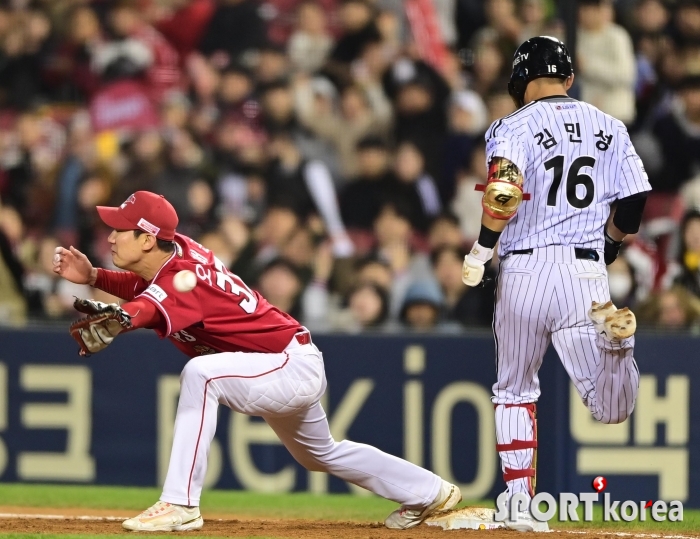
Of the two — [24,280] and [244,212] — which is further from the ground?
[244,212]

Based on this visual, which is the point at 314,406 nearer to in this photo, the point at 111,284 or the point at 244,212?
the point at 111,284

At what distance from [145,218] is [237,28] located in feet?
16.1

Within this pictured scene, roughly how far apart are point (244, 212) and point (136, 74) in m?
1.64

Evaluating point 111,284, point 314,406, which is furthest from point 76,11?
point 314,406

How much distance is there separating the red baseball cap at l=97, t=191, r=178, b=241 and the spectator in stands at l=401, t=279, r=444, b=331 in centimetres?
340

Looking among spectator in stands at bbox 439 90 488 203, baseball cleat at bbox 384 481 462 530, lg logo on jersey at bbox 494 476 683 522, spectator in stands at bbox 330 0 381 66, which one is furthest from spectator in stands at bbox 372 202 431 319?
baseball cleat at bbox 384 481 462 530

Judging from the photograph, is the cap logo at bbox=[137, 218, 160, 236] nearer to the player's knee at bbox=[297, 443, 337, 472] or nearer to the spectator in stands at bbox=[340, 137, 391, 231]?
the player's knee at bbox=[297, 443, 337, 472]

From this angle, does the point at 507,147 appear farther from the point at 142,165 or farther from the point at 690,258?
the point at 142,165

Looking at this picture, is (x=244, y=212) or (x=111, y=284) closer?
(x=111, y=284)

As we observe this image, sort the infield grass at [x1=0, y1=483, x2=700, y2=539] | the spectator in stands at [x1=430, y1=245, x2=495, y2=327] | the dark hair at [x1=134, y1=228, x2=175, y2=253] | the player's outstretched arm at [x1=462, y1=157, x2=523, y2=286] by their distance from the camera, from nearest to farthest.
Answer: the player's outstretched arm at [x1=462, y1=157, x2=523, y2=286]
the dark hair at [x1=134, y1=228, x2=175, y2=253]
the infield grass at [x1=0, y1=483, x2=700, y2=539]
the spectator in stands at [x1=430, y1=245, x2=495, y2=327]

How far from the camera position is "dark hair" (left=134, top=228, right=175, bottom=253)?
5086 millimetres

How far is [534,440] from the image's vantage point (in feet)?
17.1

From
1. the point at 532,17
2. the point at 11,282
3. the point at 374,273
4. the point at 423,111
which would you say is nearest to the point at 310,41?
the point at 423,111

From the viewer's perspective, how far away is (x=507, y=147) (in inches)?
200
